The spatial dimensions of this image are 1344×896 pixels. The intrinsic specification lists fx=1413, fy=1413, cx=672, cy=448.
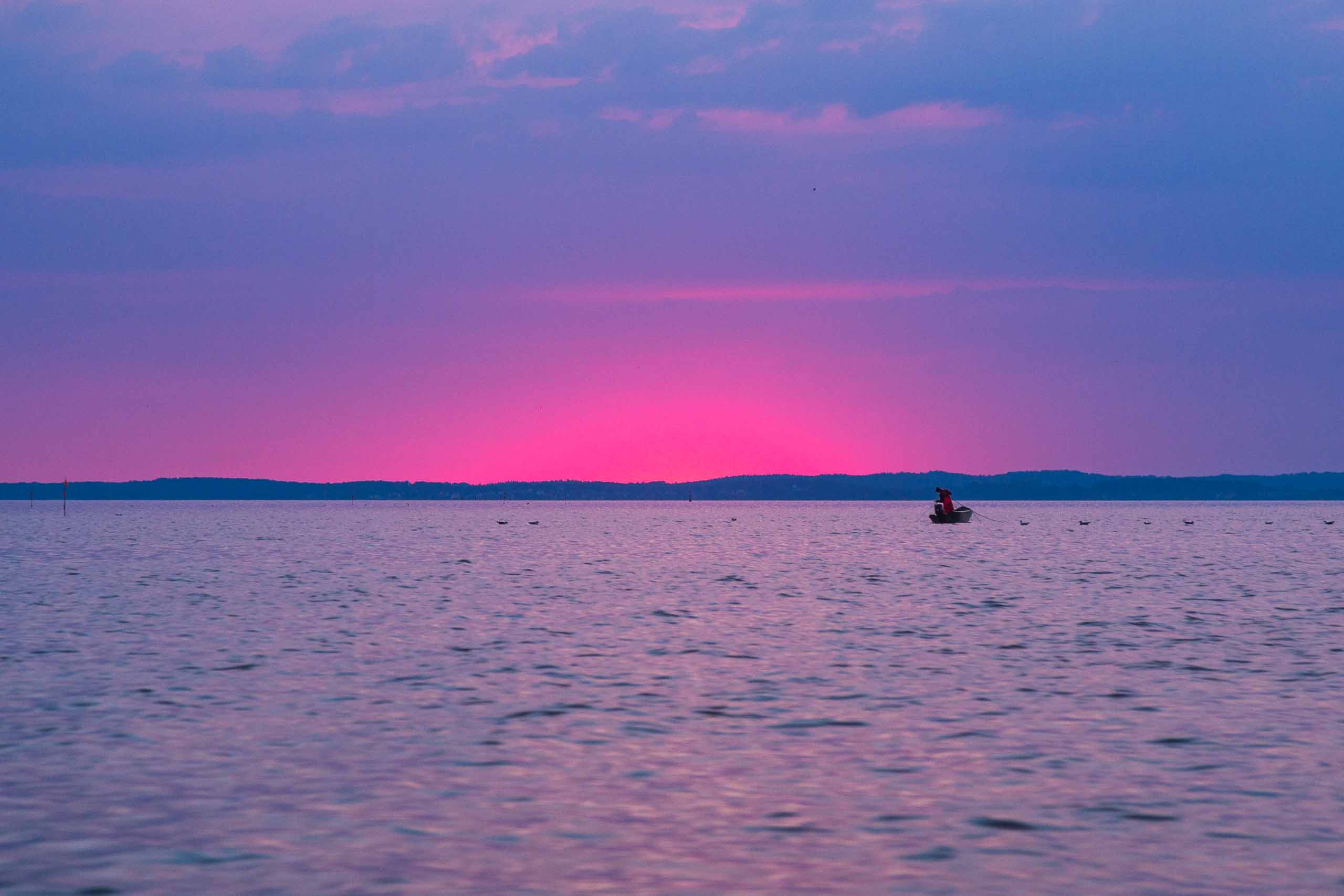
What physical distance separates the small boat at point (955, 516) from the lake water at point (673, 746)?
101844mm

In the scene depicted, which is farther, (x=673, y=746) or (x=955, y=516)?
(x=955, y=516)

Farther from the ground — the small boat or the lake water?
the small boat

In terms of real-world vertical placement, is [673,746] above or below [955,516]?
below

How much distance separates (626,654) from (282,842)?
18.1m

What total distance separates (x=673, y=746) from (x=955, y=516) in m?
136

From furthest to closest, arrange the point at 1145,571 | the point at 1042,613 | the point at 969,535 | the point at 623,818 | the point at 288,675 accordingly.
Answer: the point at 969,535 → the point at 1145,571 → the point at 1042,613 → the point at 288,675 → the point at 623,818

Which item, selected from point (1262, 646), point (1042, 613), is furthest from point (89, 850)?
point (1042, 613)

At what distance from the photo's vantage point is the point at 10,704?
23.9 metres

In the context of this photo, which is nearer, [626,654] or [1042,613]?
[626,654]

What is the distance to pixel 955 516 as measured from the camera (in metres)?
152

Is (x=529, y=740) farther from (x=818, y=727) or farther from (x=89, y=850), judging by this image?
(x=89, y=850)

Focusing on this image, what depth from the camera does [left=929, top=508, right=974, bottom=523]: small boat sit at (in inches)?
5965

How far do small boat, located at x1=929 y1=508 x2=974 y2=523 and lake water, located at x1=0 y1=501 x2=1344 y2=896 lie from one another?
102 metres

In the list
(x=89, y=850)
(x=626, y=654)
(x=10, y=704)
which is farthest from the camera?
(x=626, y=654)
